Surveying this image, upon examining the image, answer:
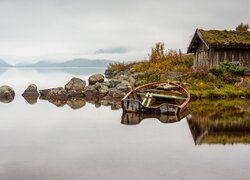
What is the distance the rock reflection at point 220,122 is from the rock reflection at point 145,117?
0.67 metres

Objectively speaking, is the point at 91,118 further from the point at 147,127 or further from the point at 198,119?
the point at 198,119

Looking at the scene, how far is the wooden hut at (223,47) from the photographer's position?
102ft

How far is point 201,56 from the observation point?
3425cm

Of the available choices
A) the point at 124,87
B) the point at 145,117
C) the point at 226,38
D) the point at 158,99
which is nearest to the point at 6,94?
the point at 124,87

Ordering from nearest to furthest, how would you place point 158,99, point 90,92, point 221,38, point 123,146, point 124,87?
1. point 123,146
2. point 158,99
3. point 124,87
4. point 90,92
5. point 221,38

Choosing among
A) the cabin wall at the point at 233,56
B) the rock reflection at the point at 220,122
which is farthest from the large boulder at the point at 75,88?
the cabin wall at the point at 233,56

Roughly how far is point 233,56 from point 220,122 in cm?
1726

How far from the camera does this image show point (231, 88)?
26672 millimetres

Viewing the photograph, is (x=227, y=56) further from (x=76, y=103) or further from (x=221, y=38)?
(x=76, y=103)

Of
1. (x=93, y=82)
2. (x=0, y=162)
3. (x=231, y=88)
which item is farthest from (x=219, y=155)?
(x=93, y=82)

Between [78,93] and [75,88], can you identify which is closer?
[78,93]

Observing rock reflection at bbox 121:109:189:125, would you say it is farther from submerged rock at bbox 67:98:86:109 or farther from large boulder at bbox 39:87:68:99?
large boulder at bbox 39:87:68:99

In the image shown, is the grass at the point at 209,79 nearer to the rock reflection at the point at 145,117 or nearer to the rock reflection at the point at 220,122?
the rock reflection at the point at 220,122

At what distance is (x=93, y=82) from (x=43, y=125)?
16542mm
